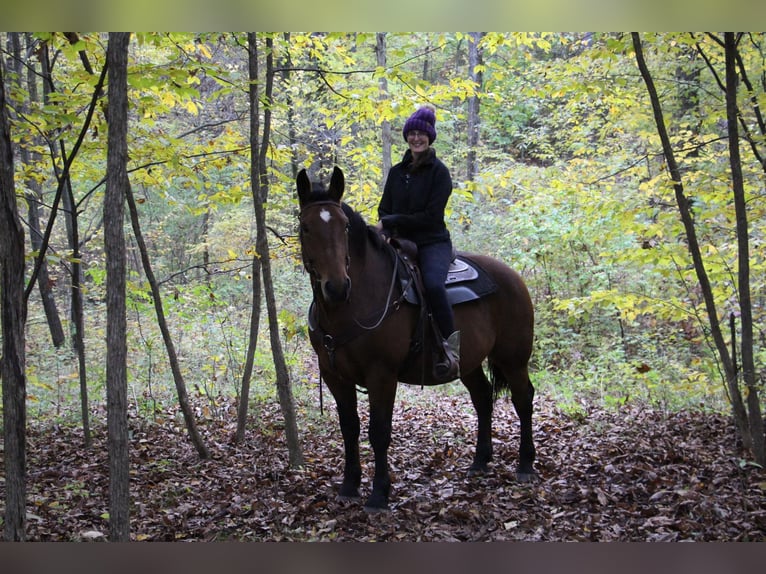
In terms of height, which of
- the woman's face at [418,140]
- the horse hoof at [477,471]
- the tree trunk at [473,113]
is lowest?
the horse hoof at [477,471]

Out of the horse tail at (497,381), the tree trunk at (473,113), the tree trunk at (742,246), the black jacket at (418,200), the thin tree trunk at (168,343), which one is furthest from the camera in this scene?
the tree trunk at (473,113)

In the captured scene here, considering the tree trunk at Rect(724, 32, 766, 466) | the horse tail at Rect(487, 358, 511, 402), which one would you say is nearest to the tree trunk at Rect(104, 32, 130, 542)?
the horse tail at Rect(487, 358, 511, 402)

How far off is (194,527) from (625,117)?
22.2ft

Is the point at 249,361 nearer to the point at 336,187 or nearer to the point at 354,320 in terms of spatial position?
the point at 354,320

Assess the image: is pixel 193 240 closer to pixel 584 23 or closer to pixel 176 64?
pixel 176 64

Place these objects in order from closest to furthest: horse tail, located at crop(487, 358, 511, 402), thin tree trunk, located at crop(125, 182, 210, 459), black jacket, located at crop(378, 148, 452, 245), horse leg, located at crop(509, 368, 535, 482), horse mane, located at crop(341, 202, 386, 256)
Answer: horse mane, located at crop(341, 202, 386, 256), black jacket, located at crop(378, 148, 452, 245), horse leg, located at crop(509, 368, 535, 482), thin tree trunk, located at crop(125, 182, 210, 459), horse tail, located at crop(487, 358, 511, 402)

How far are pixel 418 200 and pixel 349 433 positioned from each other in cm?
193

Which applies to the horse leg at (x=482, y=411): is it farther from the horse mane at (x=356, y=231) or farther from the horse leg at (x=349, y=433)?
the horse mane at (x=356, y=231)

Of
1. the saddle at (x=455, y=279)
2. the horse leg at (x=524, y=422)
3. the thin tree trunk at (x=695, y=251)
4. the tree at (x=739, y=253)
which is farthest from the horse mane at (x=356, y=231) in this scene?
the thin tree trunk at (x=695, y=251)

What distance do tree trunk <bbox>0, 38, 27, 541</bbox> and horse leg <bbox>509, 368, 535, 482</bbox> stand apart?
12.4ft

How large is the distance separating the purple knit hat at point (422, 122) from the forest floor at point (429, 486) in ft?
9.42

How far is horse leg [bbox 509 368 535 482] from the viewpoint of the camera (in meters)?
5.41

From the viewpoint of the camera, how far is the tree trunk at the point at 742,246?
4.76 metres

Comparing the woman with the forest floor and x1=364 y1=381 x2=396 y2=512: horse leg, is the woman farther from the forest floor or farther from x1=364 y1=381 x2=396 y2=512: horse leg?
the forest floor
